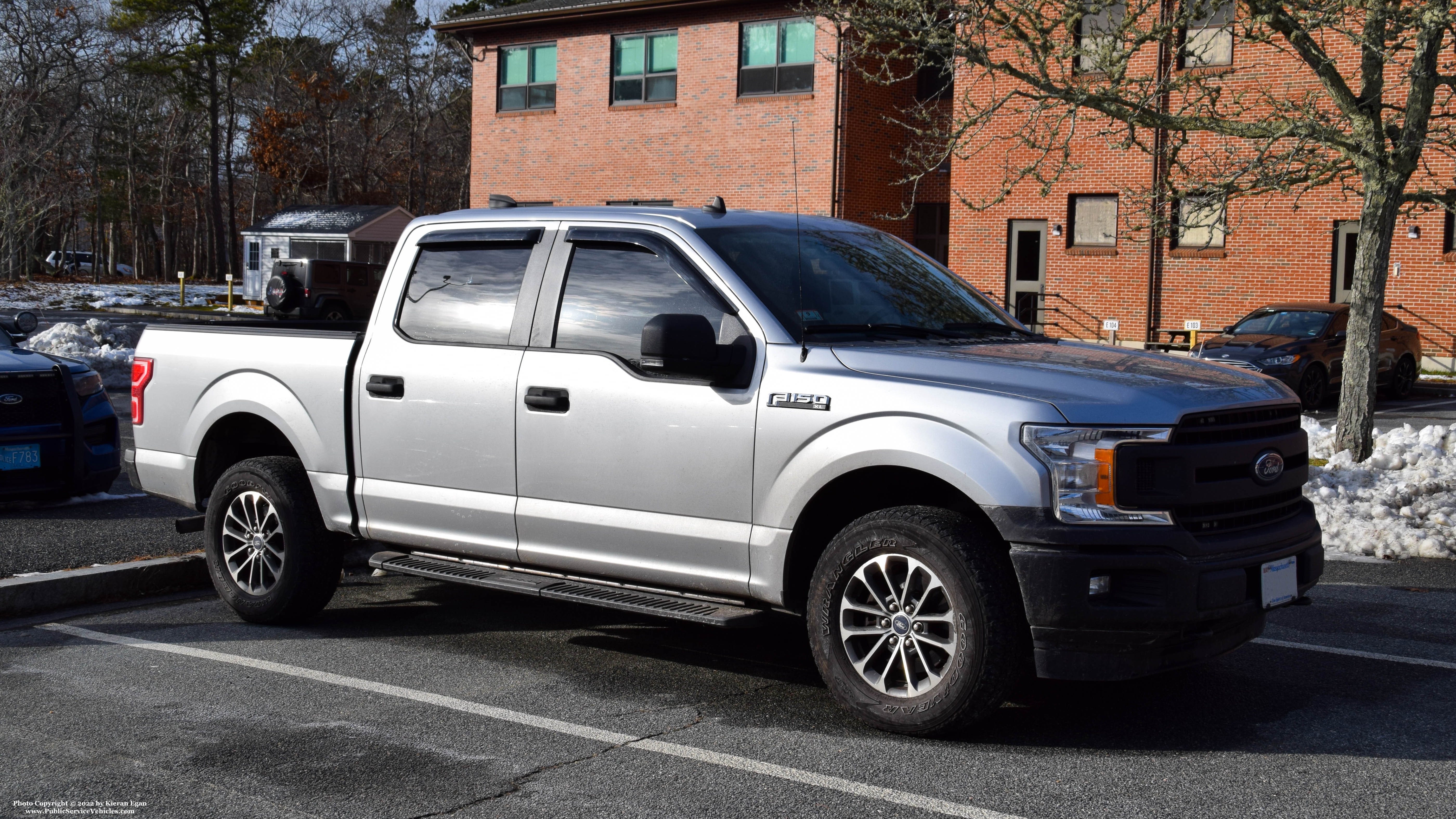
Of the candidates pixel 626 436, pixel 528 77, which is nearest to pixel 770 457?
pixel 626 436

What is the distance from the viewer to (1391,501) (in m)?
9.11

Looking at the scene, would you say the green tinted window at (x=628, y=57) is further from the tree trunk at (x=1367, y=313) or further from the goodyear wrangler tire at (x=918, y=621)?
the goodyear wrangler tire at (x=918, y=621)

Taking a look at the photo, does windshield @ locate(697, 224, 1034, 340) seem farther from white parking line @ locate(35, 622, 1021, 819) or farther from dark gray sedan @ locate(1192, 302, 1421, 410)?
dark gray sedan @ locate(1192, 302, 1421, 410)

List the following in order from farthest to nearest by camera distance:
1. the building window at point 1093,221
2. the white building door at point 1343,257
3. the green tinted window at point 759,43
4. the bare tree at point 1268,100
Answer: the green tinted window at point 759,43 → the building window at point 1093,221 → the white building door at point 1343,257 → the bare tree at point 1268,100

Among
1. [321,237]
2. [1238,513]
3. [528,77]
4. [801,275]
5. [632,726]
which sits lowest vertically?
[632,726]

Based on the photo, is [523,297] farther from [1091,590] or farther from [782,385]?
[1091,590]

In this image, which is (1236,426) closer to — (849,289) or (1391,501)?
(849,289)

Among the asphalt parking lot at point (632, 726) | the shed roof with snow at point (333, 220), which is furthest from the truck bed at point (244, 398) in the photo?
the shed roof with snow at point (333, 220)

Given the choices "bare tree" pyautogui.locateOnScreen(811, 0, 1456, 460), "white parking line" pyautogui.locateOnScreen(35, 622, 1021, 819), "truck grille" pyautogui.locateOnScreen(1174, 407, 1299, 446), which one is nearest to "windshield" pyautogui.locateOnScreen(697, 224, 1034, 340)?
"truck grille" pyautogui.locateOnScreen(1174, 407, 1299, 446)

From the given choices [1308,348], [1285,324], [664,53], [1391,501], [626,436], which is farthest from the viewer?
[664,53]

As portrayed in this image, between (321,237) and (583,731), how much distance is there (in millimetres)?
46315

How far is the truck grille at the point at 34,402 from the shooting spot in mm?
9227

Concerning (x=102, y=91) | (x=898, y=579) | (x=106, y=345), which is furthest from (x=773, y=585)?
(x=102, y=91)

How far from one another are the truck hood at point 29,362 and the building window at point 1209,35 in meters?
8.86
